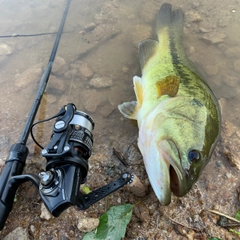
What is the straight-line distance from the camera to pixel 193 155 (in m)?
2.13

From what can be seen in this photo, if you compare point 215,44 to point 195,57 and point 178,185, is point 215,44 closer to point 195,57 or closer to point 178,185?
point 195,57

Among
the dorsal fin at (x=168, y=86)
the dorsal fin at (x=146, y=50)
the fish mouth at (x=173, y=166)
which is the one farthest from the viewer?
the dorsal fin at (x=146, y=50)

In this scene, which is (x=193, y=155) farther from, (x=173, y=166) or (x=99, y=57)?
(x=99, y=57)

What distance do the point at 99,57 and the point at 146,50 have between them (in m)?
0.70

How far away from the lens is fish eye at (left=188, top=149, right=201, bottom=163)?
2.11 metres

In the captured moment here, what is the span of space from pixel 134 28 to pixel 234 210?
9.46 feet

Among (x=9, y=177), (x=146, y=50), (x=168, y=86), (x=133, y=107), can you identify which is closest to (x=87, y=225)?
(x=9, y=177)

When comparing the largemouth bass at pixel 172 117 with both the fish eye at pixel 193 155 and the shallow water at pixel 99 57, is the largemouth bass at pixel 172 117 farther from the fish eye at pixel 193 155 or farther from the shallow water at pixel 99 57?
the shallow water at pixel 99 57

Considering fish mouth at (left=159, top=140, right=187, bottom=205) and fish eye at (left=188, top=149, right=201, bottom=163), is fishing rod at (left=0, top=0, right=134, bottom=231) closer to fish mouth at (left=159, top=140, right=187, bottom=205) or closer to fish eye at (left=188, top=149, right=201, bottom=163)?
fish mouth at (left=159, top=140, right=187, bottom=205)

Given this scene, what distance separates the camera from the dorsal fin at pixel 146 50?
11.3 feet

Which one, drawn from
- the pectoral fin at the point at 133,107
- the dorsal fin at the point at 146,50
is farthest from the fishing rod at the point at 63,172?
the dorsal fin at the point at 146,50

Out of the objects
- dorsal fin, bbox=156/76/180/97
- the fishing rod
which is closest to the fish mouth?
the fishing rod

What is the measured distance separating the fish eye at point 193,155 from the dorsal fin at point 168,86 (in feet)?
2.33

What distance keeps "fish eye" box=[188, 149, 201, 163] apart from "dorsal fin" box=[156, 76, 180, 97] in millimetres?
711
